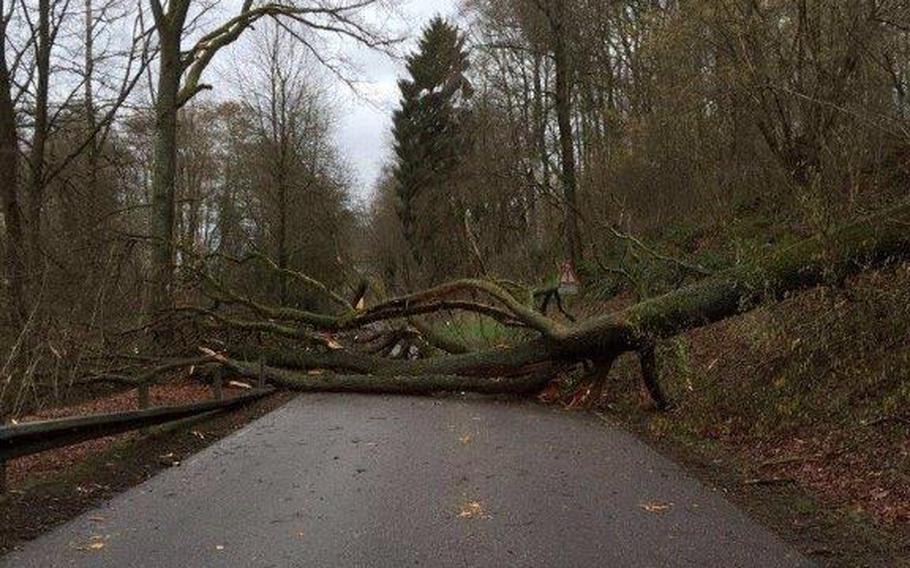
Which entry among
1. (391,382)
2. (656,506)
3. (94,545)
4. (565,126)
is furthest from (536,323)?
(565,126)

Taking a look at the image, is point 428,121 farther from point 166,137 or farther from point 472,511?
point 472,511

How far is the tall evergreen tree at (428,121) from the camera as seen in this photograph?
173 feet

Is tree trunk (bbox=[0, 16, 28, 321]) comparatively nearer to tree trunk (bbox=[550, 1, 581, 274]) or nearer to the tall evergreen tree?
tree trunk (bbox=[550, 1, 581, 274])

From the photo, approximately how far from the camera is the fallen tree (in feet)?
34.0

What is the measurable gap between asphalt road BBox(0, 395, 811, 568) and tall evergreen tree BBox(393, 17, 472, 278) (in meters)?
42.7

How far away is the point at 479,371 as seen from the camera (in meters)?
15.9

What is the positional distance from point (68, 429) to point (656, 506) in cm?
459

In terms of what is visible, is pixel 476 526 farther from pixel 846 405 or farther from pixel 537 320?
pixel 537 320

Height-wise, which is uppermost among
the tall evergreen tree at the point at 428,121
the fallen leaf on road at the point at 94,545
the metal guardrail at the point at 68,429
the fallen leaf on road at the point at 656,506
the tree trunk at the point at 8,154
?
the tall evergreen tree at the point at 428,121

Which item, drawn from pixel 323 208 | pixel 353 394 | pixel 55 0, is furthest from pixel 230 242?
pixel 353 394

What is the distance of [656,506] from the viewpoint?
21.9 feet

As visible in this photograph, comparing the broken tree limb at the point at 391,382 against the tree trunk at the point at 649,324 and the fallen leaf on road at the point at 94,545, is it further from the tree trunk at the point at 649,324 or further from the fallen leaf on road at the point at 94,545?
the fallen leaf on road at the point at 94,545

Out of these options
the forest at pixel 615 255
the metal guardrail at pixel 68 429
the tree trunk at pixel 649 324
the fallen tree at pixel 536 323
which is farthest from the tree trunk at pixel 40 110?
the metal guardrail at pixel 68 429

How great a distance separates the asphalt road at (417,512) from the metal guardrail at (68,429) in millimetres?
658
